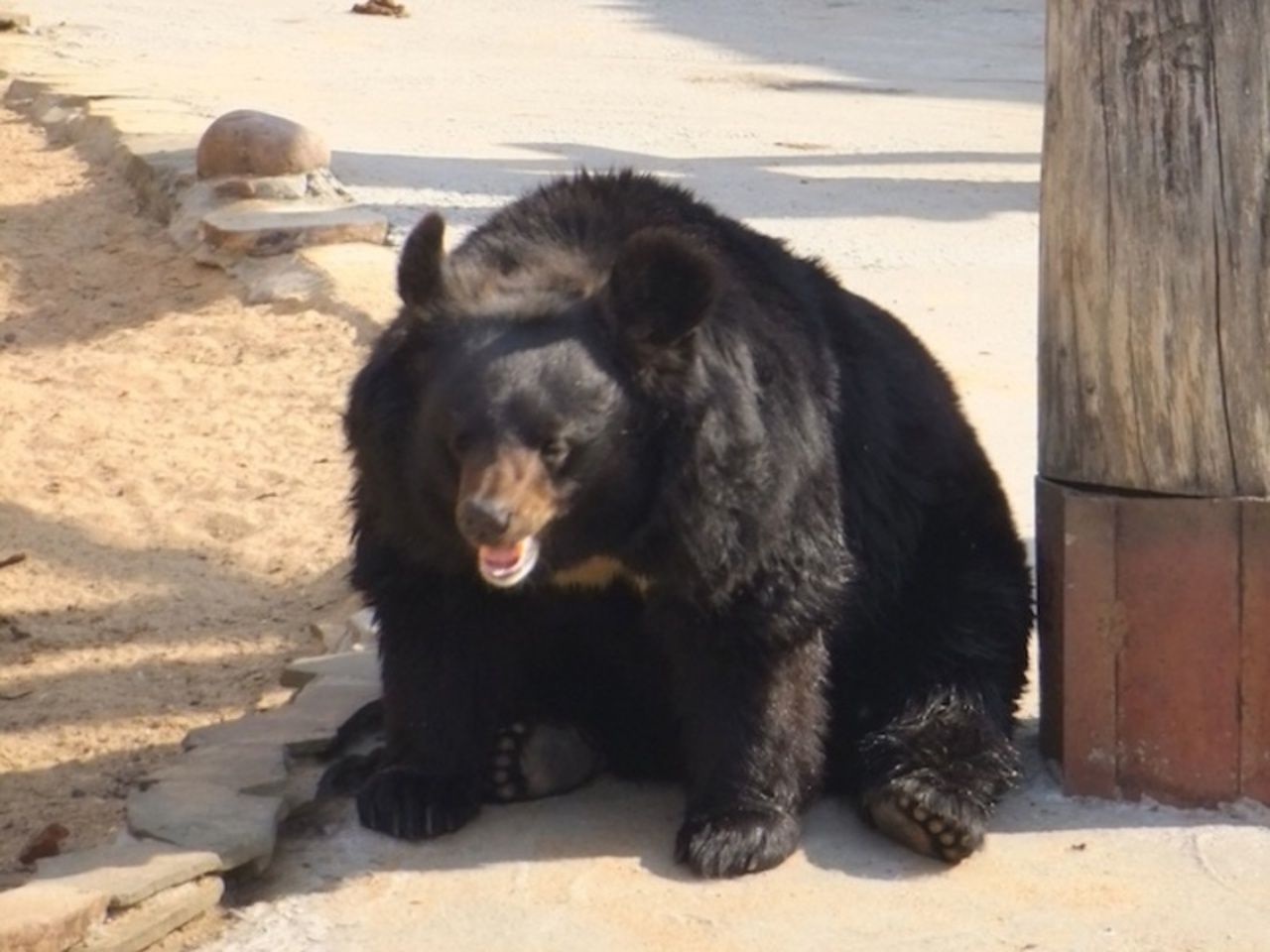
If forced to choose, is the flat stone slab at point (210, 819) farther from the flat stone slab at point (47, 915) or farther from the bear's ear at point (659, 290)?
the bear's ear at point (659, 290)

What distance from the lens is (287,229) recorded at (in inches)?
392

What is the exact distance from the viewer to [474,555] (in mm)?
4617

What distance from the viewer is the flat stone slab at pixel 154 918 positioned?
431 centimetres

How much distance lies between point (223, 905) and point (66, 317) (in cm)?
571

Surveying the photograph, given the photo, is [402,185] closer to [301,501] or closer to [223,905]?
[301,501]

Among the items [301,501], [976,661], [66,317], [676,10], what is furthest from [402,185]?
[676,10]

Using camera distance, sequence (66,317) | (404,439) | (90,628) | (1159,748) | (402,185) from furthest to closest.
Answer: (402,185) → (66,317) → (90,628) → (1159,748) → (404,439)

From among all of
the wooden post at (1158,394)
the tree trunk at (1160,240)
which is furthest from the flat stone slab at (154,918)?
the tree trunk at (1160,240)

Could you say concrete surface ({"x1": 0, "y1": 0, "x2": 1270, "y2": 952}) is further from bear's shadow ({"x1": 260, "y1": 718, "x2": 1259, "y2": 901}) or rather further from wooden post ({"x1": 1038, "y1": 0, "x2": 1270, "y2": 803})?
wooden post ({"x1": 1038, "y1": 0, "x2": 1270, "y2": 803})

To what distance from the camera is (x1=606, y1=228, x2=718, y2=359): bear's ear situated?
4.41 metres

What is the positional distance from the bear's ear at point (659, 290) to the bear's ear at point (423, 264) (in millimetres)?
346

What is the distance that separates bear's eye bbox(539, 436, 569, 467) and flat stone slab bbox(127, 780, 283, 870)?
0.99 m

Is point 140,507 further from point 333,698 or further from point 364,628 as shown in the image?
point 333,698

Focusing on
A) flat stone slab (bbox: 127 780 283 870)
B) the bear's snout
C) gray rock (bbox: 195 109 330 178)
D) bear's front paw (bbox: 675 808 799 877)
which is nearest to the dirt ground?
gray rock (bbox: 195 109 330 178)
